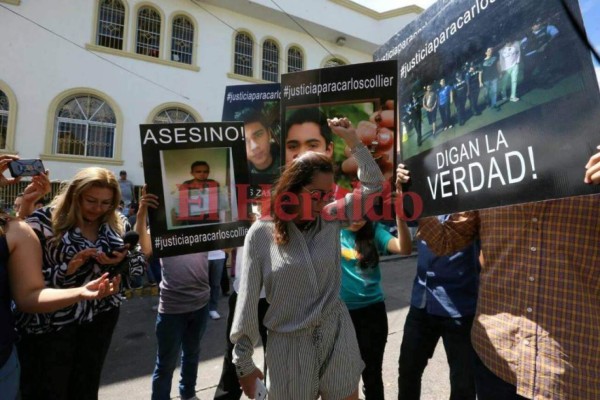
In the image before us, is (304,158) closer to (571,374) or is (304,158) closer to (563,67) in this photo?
(563,67)

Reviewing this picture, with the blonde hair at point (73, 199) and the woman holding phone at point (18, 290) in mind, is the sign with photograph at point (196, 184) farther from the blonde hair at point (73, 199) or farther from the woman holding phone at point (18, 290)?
the woman holding phone at point (18, 290)

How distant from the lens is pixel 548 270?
4.09 ft

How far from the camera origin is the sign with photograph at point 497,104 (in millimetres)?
920

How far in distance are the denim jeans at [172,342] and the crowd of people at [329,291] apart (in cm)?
1

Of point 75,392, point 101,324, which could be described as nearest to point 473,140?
point 101,324

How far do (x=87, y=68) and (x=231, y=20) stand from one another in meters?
5.02

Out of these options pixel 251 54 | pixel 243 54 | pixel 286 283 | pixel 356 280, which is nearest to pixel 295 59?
pixel 251 54

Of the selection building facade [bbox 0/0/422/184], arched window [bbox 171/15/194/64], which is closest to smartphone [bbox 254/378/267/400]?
building facade [bbox 0/0/422/184]

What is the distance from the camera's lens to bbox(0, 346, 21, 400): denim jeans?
140cm

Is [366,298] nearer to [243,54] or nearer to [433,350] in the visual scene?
[433,350]

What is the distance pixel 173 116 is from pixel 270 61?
14.3ft

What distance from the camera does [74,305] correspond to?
1.91 meters

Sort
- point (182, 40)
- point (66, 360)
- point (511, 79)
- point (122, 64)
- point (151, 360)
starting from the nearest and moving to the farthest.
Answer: point (511, 79) → point (66, 360) → point (151, 360) → point (122, 64) → point (182, 40)

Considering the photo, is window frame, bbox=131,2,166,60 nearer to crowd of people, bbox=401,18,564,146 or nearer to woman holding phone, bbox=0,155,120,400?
woman holding phone, bbox=0,155,120,400
